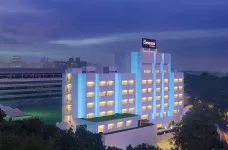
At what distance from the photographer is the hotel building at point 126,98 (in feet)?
94.2

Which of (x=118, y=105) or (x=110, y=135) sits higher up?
(x=118, y=105)

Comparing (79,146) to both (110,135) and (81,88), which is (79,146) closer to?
(110,135)

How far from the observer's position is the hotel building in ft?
94.2

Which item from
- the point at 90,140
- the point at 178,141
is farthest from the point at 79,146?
the point at 178,141

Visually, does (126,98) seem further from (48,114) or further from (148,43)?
(48,114)

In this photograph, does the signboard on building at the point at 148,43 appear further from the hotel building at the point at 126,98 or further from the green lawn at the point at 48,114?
the green lawn at the point at 48,114

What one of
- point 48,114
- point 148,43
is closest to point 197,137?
point 148,43

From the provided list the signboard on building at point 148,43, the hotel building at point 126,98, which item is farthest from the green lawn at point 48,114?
the signboard on building at point 148,43

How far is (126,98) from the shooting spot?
34.2 meters

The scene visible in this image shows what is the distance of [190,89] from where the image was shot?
71062 millimetres

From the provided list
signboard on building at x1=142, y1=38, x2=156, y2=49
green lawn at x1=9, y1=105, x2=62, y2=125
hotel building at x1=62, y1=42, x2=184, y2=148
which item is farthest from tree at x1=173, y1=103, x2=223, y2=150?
green lawn at x1=9, y1=105, x2=62, y2=125

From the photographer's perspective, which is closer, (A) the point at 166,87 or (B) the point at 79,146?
(B) the point at 79,146

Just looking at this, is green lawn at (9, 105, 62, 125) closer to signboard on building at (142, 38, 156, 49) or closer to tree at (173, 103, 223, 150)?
signboard on building at (142, 38, 156, 49)

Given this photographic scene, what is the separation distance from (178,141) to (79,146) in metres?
10.3
